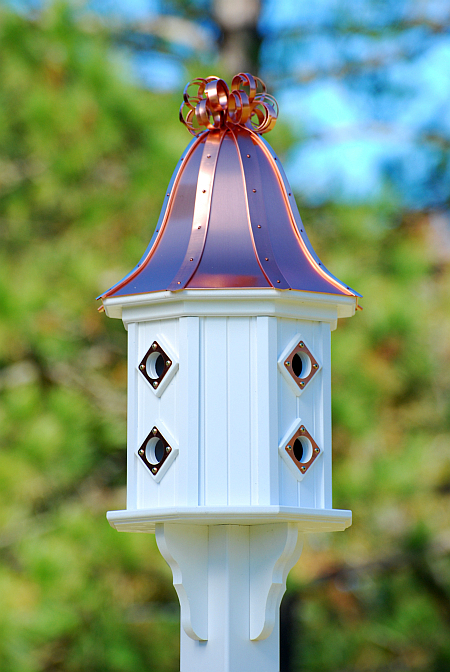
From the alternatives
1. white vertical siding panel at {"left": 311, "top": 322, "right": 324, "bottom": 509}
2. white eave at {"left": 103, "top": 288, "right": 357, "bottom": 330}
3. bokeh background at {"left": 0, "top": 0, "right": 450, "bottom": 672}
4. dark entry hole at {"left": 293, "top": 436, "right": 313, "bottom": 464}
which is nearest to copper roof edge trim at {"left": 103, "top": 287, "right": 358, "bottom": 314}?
white eave at {"left": 103, "top": 288, "right": 357, "bottom": 330}

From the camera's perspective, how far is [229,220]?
240 cm

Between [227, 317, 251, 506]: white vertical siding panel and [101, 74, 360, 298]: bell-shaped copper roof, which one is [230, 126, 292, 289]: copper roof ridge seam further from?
[227, 317, 251, 506]: white vertical siding panel

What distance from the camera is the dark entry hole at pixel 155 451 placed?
2375 mm

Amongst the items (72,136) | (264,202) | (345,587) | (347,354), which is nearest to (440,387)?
(347,354)

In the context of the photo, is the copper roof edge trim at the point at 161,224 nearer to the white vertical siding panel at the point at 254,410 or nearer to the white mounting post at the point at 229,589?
the white vertical siding panel at the point at 254,410

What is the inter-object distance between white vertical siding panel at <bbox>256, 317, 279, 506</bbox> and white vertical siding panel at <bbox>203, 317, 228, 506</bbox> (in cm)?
8

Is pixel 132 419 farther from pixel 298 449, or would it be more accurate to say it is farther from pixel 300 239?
pixel 300 239

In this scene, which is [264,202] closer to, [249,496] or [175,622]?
[249,496]

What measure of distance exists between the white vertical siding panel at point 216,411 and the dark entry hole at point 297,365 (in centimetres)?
24

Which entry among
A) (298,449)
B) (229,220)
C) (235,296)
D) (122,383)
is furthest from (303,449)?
(122,383)

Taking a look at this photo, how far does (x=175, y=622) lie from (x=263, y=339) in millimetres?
3532

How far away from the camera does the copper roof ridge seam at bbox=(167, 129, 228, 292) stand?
2285mm

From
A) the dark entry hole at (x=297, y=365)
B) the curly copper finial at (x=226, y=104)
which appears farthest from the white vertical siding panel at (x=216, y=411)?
the curly copper finial at (x=226, y=104)

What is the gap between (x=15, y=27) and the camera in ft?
18.4
